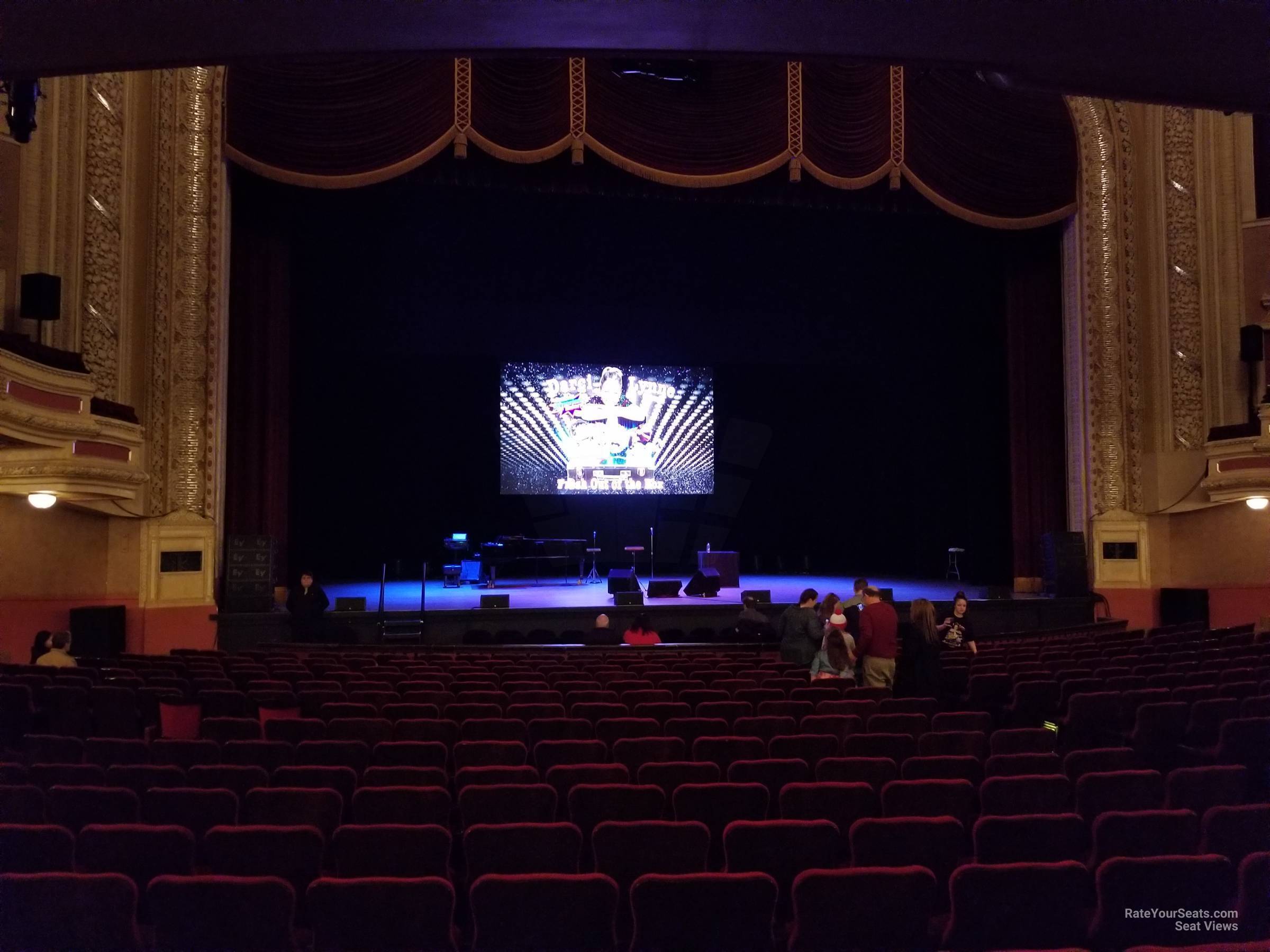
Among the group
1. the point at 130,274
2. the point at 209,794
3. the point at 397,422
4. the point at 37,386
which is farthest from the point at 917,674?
the point at 397,422

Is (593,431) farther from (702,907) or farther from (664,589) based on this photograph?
(702,907)

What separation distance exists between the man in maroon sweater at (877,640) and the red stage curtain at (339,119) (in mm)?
9634

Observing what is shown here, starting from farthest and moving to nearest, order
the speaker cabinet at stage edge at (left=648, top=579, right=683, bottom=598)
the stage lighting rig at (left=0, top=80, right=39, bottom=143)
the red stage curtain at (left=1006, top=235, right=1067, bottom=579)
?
the red stage curtain at (left=1006, top=235, right=1067, bottom=579), the speaker cabinet at stage edge at (left=648, top=579, right=683, bottom=598), the stage lighting rig at (left=0, top=80, right=39, bottom=143)

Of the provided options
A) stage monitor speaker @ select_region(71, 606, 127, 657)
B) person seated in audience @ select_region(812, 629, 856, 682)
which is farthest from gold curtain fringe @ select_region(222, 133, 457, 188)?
person seated in audience @ select_region(812, 629, 856, 682)

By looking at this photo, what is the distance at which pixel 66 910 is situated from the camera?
2.88 metres

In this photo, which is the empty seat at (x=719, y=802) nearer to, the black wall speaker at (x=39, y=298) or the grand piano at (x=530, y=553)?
the black wall speaker at (x=39, y=298)

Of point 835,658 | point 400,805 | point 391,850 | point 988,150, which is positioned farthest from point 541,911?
point 988,150

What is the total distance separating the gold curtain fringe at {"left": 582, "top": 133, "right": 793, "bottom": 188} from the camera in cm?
1418

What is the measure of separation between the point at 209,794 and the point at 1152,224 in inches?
678

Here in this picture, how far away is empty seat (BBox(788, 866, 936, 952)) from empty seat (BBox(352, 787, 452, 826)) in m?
1.72

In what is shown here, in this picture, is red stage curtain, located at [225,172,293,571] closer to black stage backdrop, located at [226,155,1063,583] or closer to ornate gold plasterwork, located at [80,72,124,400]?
black stage backdrop, located at [226,155,1063,583]

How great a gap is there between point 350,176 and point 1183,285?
45.1 ft

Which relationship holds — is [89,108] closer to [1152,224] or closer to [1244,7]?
[1244,7]

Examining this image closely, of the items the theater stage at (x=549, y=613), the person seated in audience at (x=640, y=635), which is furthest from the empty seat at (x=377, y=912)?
the theater stage at (x=549, y=613)
